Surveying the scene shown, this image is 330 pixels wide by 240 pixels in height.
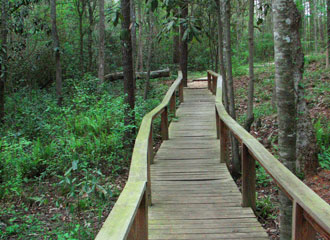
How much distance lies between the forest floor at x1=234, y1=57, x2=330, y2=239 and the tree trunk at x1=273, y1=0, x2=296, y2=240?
5.89 feet

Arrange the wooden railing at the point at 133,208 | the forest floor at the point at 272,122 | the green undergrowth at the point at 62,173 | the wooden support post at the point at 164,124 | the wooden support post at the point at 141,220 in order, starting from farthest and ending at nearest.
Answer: the wooden support post at the point at 164,124
the forest floor at the point at 272,122
the green undergrowth at the point at 62,173
the wooden support post at the point at 141,220
the wooden railing at the point at 133,208

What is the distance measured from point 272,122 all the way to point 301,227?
9005mm

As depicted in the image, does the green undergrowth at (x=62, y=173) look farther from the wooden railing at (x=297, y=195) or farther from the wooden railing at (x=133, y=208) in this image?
the wooden railing at (x=297, y=195)

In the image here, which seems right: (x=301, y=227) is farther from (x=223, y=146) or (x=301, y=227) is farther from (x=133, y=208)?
(x=223, y=146)

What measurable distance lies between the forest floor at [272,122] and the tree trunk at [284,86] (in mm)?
1797

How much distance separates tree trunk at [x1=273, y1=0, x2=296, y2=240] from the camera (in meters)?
3.70

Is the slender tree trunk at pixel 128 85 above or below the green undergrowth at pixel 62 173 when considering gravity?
above

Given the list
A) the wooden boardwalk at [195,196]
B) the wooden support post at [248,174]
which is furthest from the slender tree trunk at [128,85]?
the wooden support post at [248,174]

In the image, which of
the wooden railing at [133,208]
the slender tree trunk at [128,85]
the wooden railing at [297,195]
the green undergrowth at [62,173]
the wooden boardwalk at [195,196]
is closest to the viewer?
the wooden railing at [133,208]

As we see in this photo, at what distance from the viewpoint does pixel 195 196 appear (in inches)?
198

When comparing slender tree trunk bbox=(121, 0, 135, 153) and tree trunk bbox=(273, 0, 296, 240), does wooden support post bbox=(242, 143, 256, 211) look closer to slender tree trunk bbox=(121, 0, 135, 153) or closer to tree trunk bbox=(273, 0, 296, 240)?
tree trunk bbox=(273, 0, 296, 240)

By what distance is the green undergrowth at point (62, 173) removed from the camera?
5422 mm

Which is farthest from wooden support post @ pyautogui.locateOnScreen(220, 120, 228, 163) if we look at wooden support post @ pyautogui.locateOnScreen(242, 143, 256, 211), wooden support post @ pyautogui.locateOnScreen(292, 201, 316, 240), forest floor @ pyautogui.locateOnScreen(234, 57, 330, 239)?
wooden support post @ pyautogui.locateOnScreen(292, 201, 316, 240)

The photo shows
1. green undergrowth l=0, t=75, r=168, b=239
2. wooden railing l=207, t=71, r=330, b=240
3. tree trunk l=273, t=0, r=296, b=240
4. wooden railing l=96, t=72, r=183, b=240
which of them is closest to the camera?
wooden railing l=96, t=72, r=183, b=240
